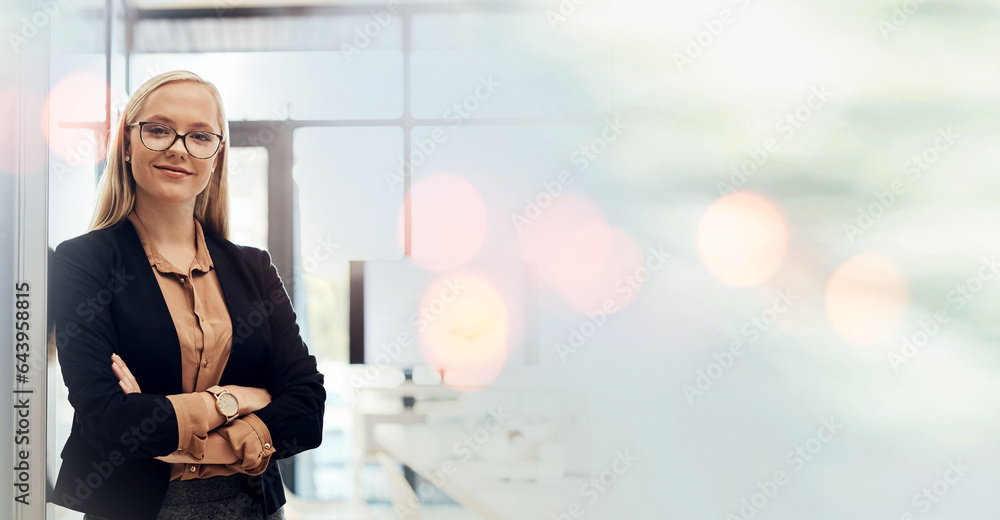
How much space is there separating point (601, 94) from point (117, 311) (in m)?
1.88

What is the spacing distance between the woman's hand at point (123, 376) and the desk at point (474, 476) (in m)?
1.28

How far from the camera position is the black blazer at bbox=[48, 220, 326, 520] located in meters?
1.17

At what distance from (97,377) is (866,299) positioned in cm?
264

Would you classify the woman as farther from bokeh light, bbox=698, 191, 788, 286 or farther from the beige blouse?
bokeh light, bbox=698, 191, 788, 286

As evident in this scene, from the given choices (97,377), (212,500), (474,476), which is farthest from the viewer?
(474,476)

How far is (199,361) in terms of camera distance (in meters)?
1.29

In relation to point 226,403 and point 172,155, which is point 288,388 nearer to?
point 226,403

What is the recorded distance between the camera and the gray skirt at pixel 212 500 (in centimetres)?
126

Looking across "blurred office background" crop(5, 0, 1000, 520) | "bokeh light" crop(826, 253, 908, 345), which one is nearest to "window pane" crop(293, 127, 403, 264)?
"blurred office background" crop(5, 0, 1000, 520)

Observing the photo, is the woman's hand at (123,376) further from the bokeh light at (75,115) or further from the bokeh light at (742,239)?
the bokeh light at (742,239)

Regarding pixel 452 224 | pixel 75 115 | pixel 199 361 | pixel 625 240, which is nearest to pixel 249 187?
pixel 75 115

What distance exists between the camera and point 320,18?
2.40 meters

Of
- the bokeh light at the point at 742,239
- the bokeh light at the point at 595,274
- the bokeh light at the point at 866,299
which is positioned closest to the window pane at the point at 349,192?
the bokeh light at the point at 595,274

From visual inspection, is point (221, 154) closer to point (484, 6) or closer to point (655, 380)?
point (484, 6)
